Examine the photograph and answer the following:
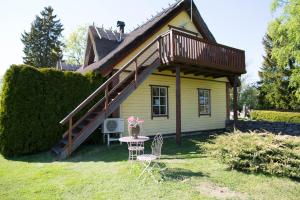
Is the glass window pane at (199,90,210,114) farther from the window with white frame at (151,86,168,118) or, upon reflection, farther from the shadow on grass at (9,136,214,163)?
the shadow on grass at (9,136,214,163)

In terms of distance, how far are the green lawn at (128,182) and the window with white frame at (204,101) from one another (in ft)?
22.9

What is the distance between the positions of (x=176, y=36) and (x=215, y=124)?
6.73m

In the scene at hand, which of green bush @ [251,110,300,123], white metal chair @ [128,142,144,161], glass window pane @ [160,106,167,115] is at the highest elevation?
glass window pane @ [160,106,167,115]

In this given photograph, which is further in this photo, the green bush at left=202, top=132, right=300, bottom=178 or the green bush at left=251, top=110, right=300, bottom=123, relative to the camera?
the green bush at left=251, top=110, right=300, bottom=123

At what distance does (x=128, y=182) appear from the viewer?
5141 mm

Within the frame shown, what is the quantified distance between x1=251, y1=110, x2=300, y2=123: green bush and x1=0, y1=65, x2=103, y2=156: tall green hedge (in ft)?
60.2

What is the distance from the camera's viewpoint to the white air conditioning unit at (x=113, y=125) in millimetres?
9680

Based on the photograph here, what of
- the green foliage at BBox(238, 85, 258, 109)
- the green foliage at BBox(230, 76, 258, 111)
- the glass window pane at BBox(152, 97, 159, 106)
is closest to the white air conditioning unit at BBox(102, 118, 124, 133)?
the glass window pane at BBox(152, 97, 159, 106)

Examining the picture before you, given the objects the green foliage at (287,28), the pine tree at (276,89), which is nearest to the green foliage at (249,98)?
the pine tree at (276,89)

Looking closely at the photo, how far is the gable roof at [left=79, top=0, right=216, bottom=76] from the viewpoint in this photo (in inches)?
412

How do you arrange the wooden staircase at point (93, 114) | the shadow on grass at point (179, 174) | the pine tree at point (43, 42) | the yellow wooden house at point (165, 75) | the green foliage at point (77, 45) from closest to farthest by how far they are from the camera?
the shadow on grass at point (179, 174), the wooden staircase at point (93, 114), the yellow wooden house at point (165, 75), the pine tree at point (43, 42), the green foliage at point (77, 45)

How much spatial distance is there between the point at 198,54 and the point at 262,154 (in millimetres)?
5656

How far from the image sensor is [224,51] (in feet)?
38.5

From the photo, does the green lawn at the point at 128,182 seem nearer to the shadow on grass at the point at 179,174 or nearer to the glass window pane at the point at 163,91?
the shadow on grass at the point at 179,174
